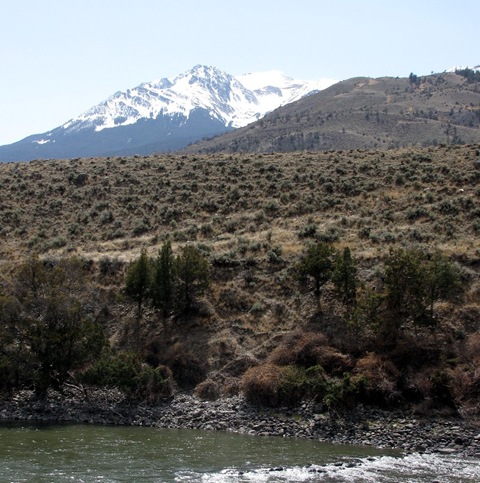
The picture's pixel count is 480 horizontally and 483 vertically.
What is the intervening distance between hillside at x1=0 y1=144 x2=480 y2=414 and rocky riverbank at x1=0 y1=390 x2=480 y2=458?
6.15 ft

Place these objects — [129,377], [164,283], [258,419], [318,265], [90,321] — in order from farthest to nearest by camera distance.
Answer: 1. [164,283]
2. [318,265]
3. [90,321]
4. [129,377]
5. [258,419]

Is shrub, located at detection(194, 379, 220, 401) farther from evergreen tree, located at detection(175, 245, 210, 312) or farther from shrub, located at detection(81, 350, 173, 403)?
evergreen tree, located at detection(175, 245, 210, 312)

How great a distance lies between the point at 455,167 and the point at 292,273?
96.1ft

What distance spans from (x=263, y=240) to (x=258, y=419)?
22.4m

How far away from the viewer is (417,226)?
52.9 meters

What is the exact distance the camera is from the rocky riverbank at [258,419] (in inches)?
1163

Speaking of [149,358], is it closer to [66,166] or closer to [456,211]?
[456,211]

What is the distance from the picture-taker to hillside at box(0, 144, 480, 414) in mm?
37656

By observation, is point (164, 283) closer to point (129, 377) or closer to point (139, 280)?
point (139, 280)

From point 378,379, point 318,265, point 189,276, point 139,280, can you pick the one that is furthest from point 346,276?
point 139,280

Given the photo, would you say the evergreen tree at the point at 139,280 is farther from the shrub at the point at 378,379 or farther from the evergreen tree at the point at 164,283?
the shrub at the point at 378,379

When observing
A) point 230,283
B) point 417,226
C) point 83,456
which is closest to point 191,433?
point 83,456

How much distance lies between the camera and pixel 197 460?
25.8 metres

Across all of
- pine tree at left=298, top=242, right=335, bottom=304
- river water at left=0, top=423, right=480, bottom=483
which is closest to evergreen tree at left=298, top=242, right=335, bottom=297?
pine tree at left=298, top=242, right=335, bottom=304
